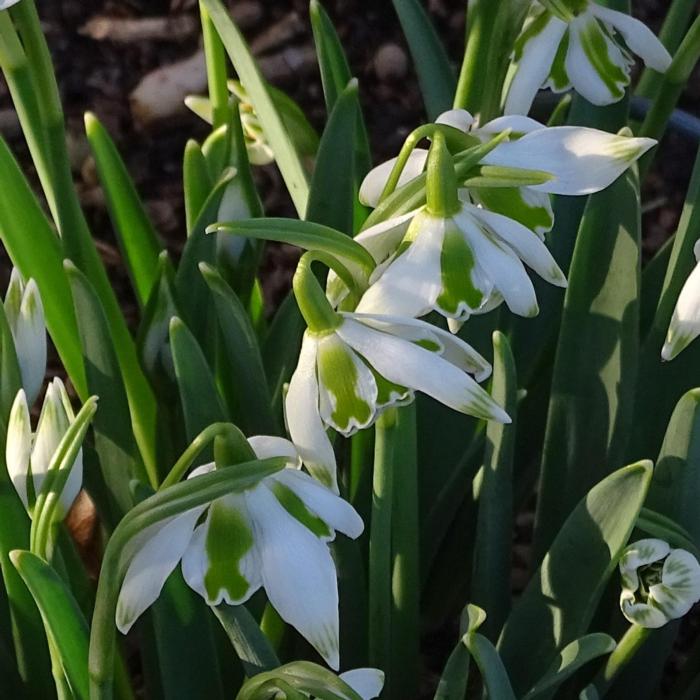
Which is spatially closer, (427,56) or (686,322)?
(686,322)

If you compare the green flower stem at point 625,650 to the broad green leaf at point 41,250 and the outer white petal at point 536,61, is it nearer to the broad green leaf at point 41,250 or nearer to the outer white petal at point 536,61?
the outer white petal at point 536,61

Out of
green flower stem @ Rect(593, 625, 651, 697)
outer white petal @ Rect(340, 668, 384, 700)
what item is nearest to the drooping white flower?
outer white petal @ Rect(340, 668, 384, 700)

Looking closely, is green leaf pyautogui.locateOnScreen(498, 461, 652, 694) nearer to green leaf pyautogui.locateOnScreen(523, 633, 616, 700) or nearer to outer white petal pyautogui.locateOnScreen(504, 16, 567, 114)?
green leaf pyautogui.locateOnScreen(523, 633, 616, 700)

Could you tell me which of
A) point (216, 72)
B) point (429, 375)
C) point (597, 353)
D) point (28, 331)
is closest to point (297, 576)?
point (429, 375)

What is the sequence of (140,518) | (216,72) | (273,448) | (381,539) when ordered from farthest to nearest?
(216,72), (381,539), (273,448), (140,518)

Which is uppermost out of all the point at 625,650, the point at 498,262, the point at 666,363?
the point at 498,262

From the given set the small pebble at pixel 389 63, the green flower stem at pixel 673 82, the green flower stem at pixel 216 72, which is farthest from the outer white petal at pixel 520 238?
the small pebble at pixel 389 63

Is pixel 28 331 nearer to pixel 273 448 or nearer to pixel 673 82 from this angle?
pixel 273 448
